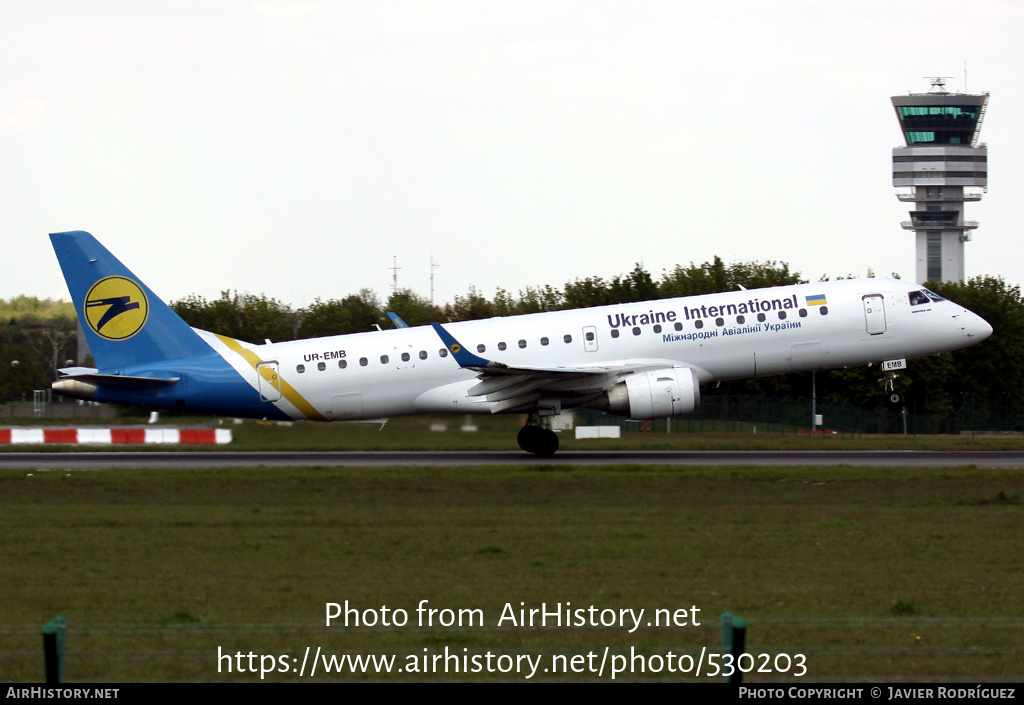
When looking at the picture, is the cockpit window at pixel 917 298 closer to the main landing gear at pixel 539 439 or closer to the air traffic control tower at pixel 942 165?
the main landing gear at pixel 539 439

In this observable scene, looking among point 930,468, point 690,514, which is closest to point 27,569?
point 690,514

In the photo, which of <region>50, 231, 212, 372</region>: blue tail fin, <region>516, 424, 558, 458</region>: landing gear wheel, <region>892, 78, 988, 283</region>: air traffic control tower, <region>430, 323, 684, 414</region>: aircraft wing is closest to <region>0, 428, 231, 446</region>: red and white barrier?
<region>50, 231, 212, 372</region>: blue tail fin

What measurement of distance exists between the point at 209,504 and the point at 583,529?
8.16 metres

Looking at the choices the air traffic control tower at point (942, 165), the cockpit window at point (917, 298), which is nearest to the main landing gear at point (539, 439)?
the cockpit window at point (917, 298)

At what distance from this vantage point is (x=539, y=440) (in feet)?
107

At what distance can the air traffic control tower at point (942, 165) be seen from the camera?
122125 millimetres

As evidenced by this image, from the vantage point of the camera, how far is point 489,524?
20.7 metres

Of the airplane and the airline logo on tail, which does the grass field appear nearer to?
the airplane

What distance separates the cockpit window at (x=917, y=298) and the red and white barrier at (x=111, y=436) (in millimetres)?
19560

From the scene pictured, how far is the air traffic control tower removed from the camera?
122125 mm

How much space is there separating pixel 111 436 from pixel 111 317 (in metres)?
6.56

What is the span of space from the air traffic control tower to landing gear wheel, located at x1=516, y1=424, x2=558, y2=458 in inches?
3945

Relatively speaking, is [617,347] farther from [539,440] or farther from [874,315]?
[874,315]

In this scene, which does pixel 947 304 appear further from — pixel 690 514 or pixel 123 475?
pixel 123 475
